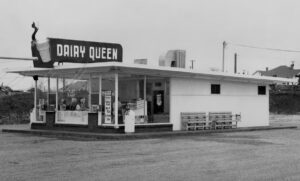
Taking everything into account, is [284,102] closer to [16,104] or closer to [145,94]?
[16,104]

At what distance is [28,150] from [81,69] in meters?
7.47

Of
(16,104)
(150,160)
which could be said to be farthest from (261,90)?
(16,104)

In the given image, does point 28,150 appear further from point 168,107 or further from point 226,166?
point 168,107

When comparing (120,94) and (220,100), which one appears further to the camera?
(220,100)

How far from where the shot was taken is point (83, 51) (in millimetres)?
25766

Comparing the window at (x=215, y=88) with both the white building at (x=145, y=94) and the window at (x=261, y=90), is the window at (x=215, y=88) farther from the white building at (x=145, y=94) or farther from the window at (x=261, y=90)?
the window at (x=261, y=90)

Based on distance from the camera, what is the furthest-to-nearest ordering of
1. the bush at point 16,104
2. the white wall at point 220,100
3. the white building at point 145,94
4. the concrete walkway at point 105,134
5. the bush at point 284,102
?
1. the bush at point 284,102
2. the bush at point 16,104
3. the white wall at point 220,100
4. the white building at point 145,94
5. the concrete walkway at point 105,134

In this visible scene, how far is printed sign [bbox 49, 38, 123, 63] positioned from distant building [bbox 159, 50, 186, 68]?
9.51 feet

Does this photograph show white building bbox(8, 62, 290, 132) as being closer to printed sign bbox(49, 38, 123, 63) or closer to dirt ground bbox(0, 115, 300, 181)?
printed sign bbox(49, 38, 123, 63)

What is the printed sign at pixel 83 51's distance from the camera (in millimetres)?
25019

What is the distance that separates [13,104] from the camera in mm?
52156

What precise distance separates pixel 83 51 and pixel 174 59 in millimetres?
5324

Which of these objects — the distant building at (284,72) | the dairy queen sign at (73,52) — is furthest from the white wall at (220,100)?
the distant building at (284,72)

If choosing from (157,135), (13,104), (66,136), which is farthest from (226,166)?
(13,104)
